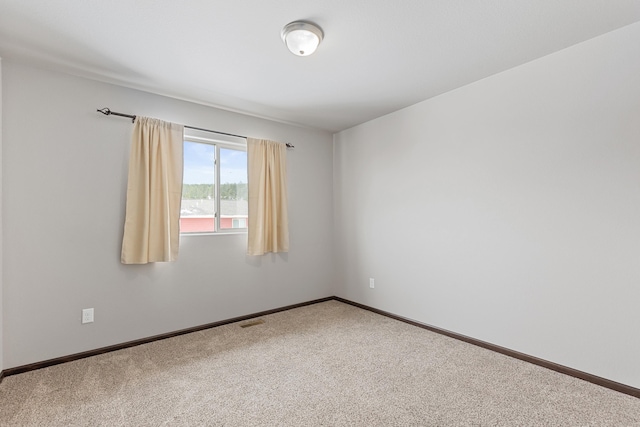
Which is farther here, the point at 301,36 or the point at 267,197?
the point at 267,197

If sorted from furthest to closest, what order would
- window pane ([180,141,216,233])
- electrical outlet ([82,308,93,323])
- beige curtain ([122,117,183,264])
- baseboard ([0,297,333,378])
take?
1. window pane ([180,141,216,233])
2. beige curtain ([122,117,183,264])
3. electrical outlet ([82,308,93,323])
4. baseboard ([0,297,333,378])

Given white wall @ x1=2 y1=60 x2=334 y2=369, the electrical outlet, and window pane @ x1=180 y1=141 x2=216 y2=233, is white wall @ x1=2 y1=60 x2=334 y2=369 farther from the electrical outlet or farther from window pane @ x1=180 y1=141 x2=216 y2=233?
window pane @ x1=180 y1=141 x2=216 y2=233

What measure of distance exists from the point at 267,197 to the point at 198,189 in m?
0.79

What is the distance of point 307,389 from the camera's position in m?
2.13

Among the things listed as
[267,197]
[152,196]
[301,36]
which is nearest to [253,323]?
[267,197]

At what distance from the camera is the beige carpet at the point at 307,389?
182 centimetres

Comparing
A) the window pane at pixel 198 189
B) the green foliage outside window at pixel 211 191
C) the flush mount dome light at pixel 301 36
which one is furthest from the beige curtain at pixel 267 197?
the flush mount dome light at pixel 301 36

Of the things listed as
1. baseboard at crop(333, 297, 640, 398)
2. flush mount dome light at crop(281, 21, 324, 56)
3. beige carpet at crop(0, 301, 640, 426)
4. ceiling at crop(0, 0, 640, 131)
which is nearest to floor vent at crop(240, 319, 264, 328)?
beige carpet at crop(0, 301, 640, 426)

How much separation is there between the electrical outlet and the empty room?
0.01m

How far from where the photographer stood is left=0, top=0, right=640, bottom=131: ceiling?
1.89 metres

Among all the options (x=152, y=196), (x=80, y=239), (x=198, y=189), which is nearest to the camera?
(x=80, y=239)

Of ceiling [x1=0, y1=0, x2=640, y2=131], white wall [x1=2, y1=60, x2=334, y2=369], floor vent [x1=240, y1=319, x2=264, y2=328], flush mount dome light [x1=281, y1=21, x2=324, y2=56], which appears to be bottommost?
floor vent [x1=240, y1=319, x2=264, y2=328]

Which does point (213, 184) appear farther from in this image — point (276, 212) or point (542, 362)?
point (542, 362)

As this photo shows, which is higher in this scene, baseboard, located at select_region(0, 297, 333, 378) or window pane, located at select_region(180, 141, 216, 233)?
window pane, located at select_region(180, 141, 216, 233)
